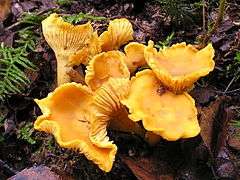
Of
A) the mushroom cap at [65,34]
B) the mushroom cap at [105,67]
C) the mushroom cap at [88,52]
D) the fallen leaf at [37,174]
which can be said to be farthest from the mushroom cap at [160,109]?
the fallen leaf at [37,174]

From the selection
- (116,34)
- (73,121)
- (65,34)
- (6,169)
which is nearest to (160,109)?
(73,121)

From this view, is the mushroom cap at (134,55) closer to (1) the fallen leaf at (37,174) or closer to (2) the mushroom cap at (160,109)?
(2) the mushroom cap at (160,109)

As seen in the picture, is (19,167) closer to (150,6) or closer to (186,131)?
(186,131)

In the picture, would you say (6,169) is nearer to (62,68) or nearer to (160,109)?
(62,68)

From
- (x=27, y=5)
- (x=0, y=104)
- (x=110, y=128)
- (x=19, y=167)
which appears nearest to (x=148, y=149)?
(x=110, y=128)

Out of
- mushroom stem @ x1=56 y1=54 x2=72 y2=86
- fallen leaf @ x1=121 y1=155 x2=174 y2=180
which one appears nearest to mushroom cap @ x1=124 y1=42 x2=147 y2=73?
mushroom stem @ x1=56 y1=54 x2=72 y2=86
